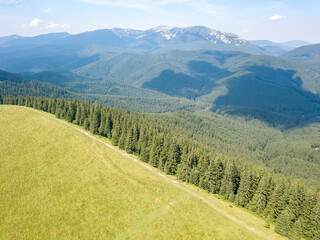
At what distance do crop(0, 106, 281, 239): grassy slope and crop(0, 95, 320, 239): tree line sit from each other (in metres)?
9.22

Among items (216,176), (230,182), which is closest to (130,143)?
(216,176)

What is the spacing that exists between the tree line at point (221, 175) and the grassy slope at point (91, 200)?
30.3ft

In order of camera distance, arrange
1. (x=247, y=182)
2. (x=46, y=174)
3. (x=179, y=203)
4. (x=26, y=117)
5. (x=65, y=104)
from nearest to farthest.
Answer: (x=179, y=203), (x=46, y=174), (x=247, y=182), (x=26, y=117), (x=65, y=104)

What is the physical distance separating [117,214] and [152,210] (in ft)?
36.0

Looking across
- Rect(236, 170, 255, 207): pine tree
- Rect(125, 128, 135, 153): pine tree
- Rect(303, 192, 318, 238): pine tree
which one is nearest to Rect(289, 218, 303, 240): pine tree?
Rect(303, 192, 318, 238): pine tree

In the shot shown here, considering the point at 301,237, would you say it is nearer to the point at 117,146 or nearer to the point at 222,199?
the point at 222,199

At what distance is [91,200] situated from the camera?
6856 centimetres

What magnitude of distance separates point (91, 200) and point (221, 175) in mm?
58743

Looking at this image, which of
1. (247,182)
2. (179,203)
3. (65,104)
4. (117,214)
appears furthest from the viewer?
(65,104)

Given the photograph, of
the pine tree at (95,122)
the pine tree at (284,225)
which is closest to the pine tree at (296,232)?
the pine tree at (284,225)

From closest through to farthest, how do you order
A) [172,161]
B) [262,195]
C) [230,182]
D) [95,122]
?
[262,195] → [230,182] → [172,161] → [95,122]

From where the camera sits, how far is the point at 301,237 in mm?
69375

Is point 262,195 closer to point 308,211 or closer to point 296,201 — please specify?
point 296,201

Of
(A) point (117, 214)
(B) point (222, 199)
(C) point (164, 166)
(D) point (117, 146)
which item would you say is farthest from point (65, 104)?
(B) point (222, 199)
